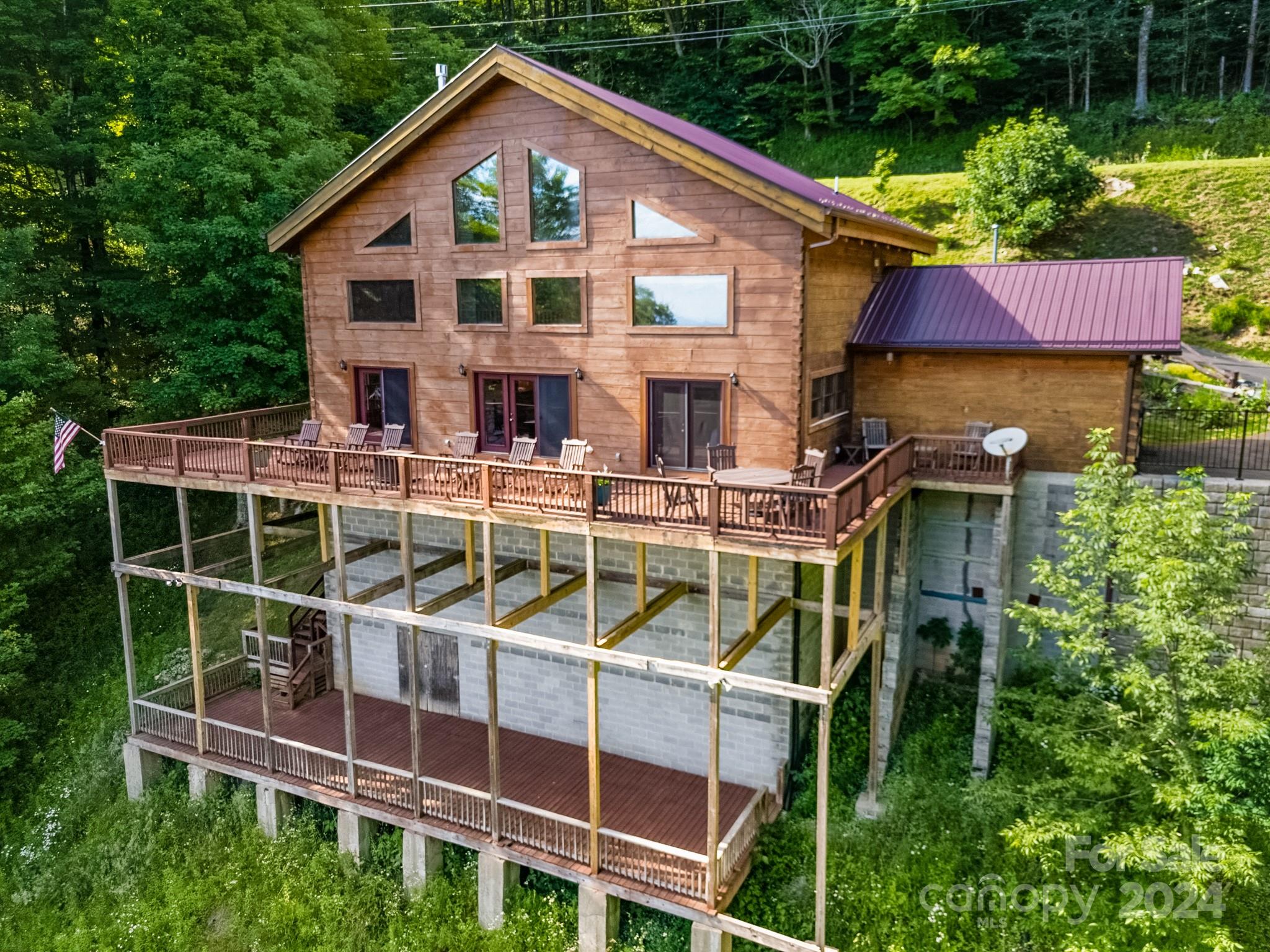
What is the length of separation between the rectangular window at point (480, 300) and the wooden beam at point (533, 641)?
464 centimetres

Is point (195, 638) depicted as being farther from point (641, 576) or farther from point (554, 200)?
point (554, 200)

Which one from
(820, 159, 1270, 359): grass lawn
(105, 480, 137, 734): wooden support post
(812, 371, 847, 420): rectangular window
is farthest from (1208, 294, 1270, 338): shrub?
(105, 480, 137, 734): wooden support post

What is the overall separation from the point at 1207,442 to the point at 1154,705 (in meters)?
7.75

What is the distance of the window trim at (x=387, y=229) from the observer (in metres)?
16.0

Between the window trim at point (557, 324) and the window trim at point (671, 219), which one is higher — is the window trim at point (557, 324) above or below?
below

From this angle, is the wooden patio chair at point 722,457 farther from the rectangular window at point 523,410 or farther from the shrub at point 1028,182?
the shrub at point 1028,182

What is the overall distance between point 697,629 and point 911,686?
4.71 metres

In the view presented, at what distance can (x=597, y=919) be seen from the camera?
12648 mm

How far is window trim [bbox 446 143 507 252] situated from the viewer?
1494cm

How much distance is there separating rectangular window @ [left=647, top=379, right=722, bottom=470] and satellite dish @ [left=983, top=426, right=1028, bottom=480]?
4.34 meters

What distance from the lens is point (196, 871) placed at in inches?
605

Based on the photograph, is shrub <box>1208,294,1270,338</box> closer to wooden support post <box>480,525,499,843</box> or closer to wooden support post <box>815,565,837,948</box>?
wooden support post <box>815,565,837,948</box>

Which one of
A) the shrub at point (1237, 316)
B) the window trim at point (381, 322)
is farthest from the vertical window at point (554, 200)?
the shrub at point (1237, 316)

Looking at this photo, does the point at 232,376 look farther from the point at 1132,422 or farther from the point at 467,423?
the point at 1132,422
